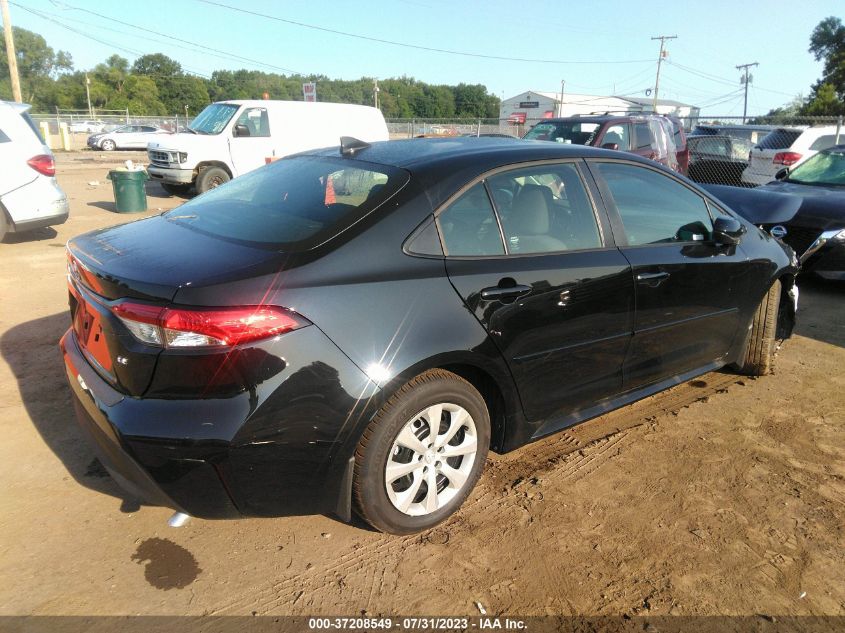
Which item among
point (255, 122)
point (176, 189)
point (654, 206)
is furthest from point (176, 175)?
point (654, 206)

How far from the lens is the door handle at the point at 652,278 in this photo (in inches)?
127

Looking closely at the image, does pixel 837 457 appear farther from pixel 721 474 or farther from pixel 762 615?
pixel 762 615

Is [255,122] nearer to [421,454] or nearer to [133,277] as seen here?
[133,277]

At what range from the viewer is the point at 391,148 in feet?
10.5

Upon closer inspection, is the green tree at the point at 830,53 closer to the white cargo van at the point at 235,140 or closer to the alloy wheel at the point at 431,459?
the white cargo van at the point at 235,140

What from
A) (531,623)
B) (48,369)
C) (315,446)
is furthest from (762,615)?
(48,369)

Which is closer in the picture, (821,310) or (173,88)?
(821,310)

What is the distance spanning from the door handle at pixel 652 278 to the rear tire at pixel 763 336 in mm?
1299

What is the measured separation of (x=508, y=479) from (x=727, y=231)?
6.39 feet

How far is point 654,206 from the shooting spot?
3.61 m

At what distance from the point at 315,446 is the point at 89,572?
3.61 ft

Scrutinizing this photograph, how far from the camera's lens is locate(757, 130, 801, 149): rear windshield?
13789 millimetres

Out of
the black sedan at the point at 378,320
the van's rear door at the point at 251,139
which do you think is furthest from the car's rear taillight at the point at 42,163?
the black sedan at the point at 378,320

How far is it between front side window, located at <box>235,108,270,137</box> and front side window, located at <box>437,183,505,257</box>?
439 inches
